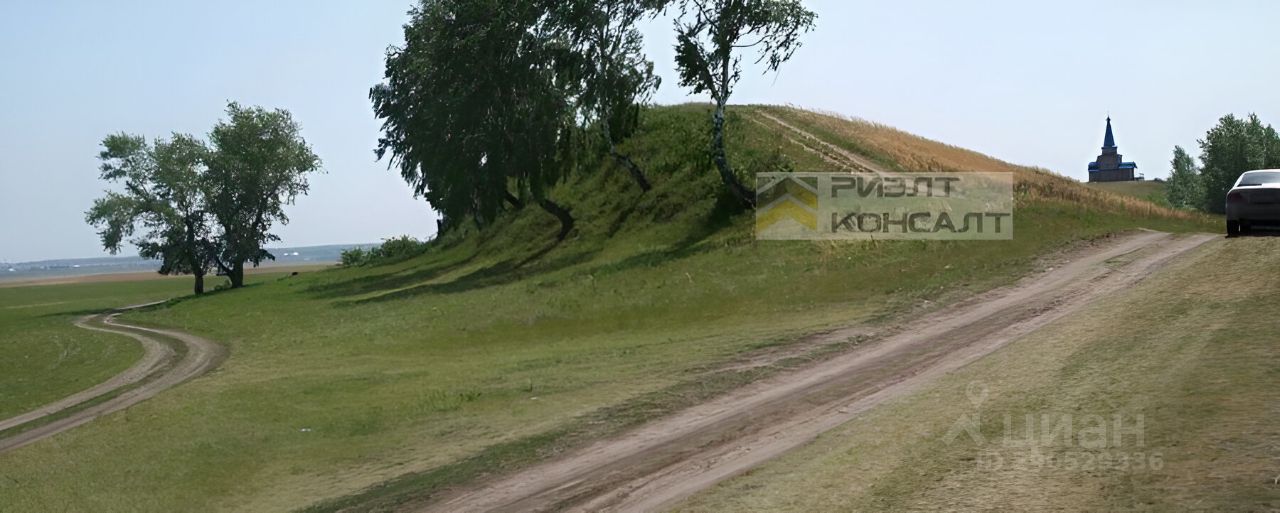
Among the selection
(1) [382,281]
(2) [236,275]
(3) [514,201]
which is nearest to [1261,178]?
(3) [514,201]

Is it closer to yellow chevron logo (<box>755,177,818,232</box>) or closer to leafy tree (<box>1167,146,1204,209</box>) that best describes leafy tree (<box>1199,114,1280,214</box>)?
leafy tree (<box>1167,146,1204,209</box>)

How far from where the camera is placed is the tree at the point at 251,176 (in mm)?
85250

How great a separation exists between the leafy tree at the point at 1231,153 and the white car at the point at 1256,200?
5882 centimetres

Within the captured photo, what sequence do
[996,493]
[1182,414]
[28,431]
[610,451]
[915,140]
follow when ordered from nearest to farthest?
[996,493] → [1182,414] → [610,451] → [28,431] → [915,140]

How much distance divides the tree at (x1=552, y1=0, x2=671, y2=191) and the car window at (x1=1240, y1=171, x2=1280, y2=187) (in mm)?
29341

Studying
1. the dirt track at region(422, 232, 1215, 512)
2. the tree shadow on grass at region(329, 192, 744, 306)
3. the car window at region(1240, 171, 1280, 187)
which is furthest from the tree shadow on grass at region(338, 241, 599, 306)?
the car window at region(1240, 171, 1280, 187)

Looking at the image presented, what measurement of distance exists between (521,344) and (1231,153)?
71723 millimetres

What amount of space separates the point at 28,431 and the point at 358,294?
39316mm

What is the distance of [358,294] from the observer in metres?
63.8

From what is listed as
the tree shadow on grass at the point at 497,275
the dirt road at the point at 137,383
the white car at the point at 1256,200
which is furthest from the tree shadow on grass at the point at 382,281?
the white car at the point at 1256,200

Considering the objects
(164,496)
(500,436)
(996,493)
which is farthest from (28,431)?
(996,493)

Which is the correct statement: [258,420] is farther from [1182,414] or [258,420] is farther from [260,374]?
[1182,414]

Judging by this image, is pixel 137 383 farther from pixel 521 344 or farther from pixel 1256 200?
pixel 1256 200

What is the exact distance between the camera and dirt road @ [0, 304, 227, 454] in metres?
24.8
